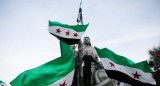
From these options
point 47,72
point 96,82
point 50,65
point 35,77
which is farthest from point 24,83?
point 96,82

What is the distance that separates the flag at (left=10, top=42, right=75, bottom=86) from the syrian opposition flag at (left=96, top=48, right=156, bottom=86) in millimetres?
1889

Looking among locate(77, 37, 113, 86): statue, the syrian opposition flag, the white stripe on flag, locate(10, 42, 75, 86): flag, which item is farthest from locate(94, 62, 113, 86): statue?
the white stripe on flag

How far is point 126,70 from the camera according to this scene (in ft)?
18.2

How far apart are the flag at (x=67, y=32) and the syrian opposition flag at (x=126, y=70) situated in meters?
2.63

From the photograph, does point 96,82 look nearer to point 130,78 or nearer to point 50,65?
point 130,78

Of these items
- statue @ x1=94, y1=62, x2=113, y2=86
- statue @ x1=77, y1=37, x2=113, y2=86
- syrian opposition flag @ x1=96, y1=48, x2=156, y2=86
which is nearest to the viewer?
syrian opposition flag @ x1=96, y1=48, x2=156, y2=86

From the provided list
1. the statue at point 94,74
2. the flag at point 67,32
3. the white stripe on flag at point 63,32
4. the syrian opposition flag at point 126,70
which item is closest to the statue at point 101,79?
the statue at point 94,74

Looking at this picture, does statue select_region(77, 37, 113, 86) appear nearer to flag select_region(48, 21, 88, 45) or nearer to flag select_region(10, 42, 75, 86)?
flag select_region(48, 21, 88, 45)

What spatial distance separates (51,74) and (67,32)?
10.2ft

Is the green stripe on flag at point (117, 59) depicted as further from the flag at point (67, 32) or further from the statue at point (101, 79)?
the flag at point (67, 32)

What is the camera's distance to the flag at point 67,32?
7.83m

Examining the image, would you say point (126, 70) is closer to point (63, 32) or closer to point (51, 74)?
point (51, 74)

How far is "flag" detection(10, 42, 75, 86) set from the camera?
5.59m

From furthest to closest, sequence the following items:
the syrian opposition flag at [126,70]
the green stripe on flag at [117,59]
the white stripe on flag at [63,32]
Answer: the white stripe on flag at [63,32] → the green stripe on flag at [117,59] → the syrian opposition flag at [126,70]
